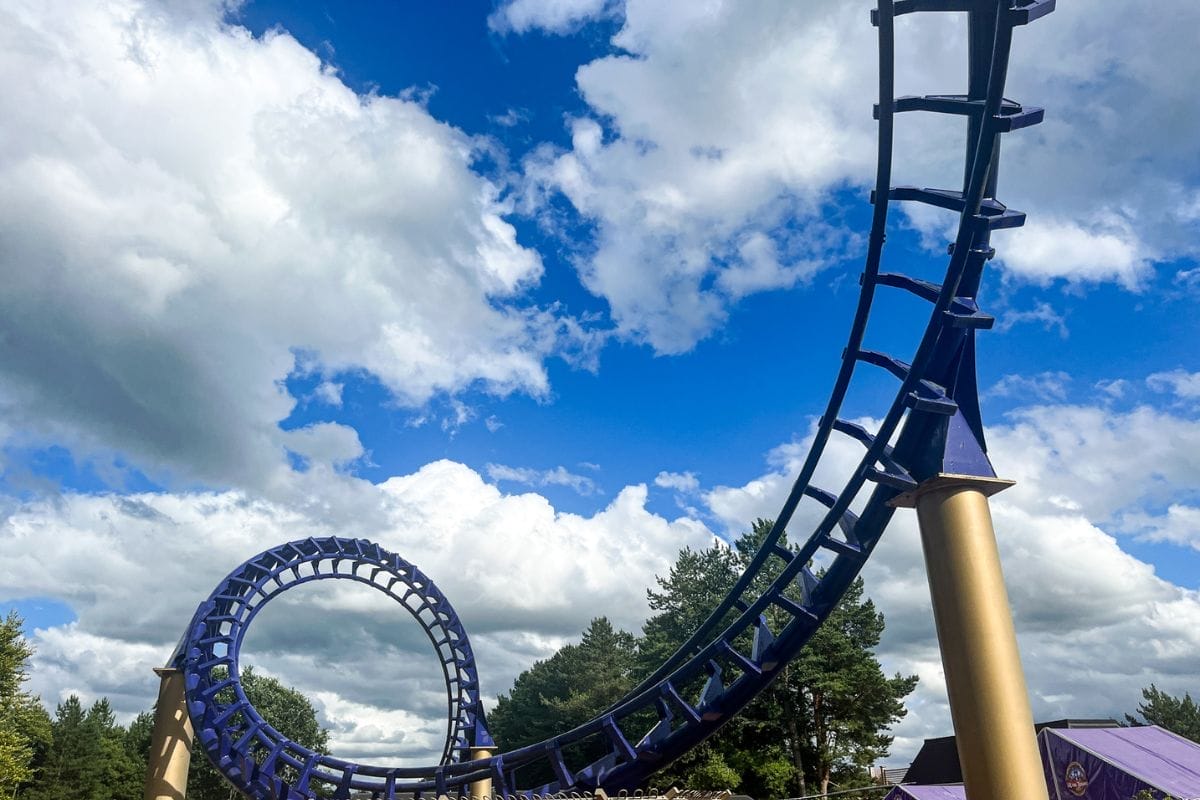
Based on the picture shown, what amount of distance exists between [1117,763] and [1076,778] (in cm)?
118

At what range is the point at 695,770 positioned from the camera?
33.0 meters

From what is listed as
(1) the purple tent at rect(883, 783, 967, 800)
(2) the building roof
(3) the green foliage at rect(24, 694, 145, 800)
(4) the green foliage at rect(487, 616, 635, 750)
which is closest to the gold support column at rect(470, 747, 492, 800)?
(1) the purple tent at rect(883, 783, 967, 800)

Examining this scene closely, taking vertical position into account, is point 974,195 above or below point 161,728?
above

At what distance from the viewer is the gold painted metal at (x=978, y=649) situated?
8672mm

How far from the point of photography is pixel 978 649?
8.92 m

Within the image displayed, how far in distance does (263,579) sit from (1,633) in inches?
605

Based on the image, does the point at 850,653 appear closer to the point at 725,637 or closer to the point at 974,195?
the point at 725,637

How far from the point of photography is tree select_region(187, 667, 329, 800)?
5803 centimetres

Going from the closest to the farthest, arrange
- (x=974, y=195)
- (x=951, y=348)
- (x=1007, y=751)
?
1. (x=1007, y=751)
2. (x=974, y=195)
3. (x=951, y=348)

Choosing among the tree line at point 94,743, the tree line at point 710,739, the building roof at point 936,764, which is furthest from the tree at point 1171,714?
the tree line at point 94,743

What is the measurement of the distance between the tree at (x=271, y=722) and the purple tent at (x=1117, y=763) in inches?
2044

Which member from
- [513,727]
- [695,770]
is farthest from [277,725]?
[695,770]

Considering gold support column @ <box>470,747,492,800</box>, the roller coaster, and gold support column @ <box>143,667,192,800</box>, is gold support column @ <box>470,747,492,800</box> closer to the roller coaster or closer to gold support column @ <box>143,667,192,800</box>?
the roller coaster

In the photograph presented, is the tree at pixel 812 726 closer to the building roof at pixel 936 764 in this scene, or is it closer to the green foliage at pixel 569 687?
the building roof at pixel 936 764
